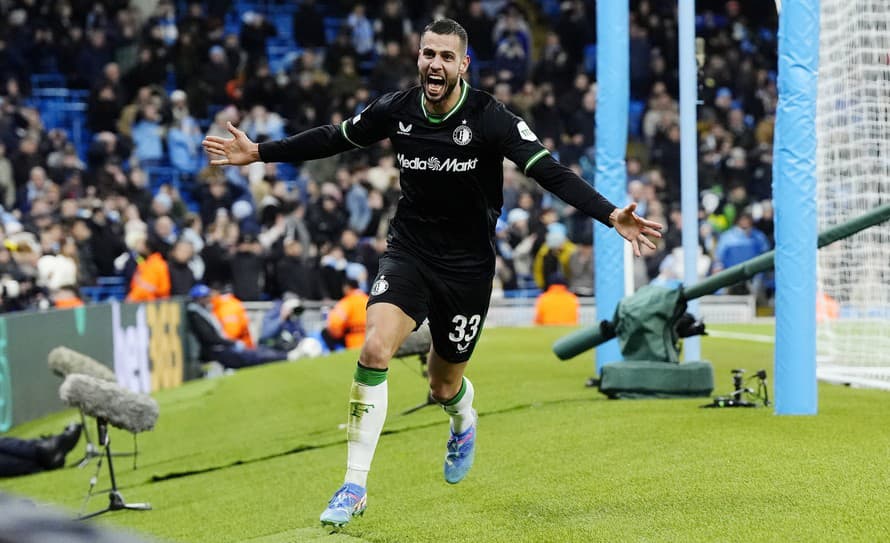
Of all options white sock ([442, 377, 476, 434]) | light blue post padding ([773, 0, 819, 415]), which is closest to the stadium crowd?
light blue post padding ([773, 0, 819, 415])

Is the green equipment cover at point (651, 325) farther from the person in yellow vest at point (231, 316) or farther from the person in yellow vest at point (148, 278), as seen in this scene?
the person in yellow vest at point (148, 278)

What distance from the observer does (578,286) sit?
2052 cm

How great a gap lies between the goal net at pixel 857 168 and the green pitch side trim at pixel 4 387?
8.15m

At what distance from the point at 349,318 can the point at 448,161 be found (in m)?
11.3

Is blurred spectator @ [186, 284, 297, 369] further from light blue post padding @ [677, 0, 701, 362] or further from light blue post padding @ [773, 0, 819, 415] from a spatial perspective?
light blue post padding @ [773, 0, 819, 415]

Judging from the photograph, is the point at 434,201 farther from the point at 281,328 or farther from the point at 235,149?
the point at 281,328

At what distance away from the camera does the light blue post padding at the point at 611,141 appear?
37.1 feet

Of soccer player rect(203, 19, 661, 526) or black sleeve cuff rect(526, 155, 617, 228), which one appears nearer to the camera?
black sleeve cuff rect(526, 155, 617, 228)

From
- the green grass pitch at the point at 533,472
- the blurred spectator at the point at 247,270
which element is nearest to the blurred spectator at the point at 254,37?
the blurred spectator at the point at 247,270

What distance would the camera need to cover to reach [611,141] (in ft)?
37.6

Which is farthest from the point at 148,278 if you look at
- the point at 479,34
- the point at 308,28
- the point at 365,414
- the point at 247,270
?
the point at 365,414

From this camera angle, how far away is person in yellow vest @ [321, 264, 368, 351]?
1644 centimetres

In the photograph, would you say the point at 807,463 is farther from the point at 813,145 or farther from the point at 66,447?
the point at 66,447

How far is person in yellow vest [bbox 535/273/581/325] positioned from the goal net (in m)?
7.51
